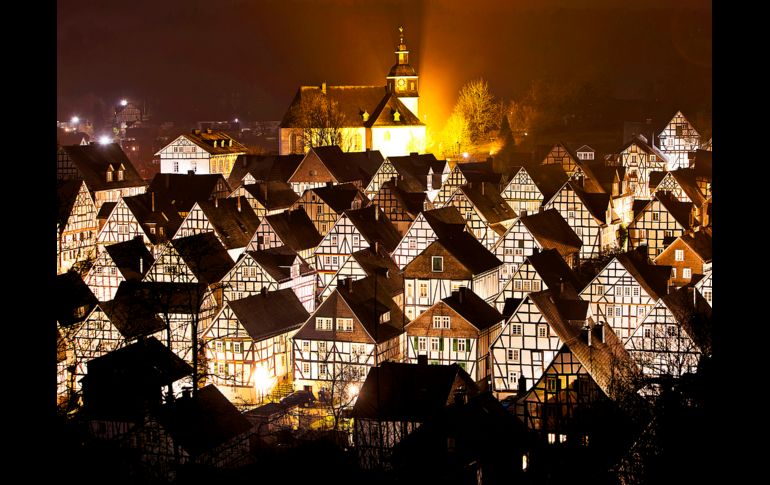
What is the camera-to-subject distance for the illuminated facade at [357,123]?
5797cm

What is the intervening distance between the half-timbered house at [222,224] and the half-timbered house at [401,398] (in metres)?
15.0

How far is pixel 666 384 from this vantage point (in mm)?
14250

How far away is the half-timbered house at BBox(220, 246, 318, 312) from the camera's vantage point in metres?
28.5

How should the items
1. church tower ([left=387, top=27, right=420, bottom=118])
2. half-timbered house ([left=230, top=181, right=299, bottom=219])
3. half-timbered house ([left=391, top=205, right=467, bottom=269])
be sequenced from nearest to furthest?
half-timbered house ([left=391, top=205, right=467, bottom=269])
half-timbered house ([left=230, top=181, right=299, bottom=219])
church tower ([left=387, top=27, right=420, bottom=118])

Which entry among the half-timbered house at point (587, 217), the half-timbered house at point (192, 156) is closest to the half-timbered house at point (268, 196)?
the half-timbered house at point (192, 156)

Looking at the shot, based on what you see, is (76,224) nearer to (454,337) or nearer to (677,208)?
(454,337)

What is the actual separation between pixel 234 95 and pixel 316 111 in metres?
12.9

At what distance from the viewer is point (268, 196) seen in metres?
41.7

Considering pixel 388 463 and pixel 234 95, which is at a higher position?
pixel 234 95

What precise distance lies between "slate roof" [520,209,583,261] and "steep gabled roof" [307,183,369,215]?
633 cm

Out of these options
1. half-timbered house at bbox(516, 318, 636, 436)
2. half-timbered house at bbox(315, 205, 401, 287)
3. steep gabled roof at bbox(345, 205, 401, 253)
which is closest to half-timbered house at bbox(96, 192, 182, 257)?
half-timbered house at bbox(315, 205, 401, 287)

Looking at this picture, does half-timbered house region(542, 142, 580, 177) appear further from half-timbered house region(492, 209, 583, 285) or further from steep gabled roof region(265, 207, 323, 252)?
steep gabled roof region(265, 207, 323, 252)
